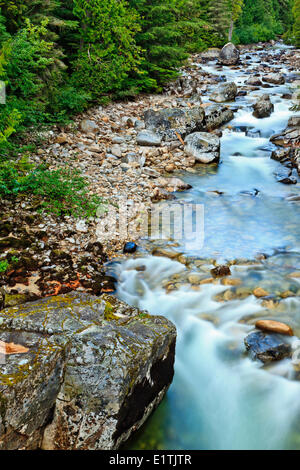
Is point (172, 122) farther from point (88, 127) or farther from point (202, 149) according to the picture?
point (88, 127)

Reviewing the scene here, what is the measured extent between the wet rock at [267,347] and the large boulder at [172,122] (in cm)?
789

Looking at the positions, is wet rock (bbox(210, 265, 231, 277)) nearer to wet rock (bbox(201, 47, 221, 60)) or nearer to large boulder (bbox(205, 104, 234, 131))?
large boulder (bbox(205, 104, 234, 131))

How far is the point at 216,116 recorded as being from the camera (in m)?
12.7

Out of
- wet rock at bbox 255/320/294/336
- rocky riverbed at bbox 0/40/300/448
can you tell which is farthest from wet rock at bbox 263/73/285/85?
wet rock at bbox 255/320/294/336

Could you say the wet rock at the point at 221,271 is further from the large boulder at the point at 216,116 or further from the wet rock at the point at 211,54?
the wet rock at the point at 211,54

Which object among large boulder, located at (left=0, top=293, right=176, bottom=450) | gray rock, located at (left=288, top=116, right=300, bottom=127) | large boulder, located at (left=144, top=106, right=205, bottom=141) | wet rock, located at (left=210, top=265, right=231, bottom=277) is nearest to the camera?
large boulder, located at (left=0, top=293, right=176, bottom=450)

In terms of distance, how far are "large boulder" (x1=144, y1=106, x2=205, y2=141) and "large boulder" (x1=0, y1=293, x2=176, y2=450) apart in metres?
8.72

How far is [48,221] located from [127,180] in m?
→ 2.76

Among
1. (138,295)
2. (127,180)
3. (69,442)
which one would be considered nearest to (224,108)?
(127,180)

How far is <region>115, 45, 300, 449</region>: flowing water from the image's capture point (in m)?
3.64

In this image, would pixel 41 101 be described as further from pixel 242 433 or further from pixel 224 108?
pixel 242 433

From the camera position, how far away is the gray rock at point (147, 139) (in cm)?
1034

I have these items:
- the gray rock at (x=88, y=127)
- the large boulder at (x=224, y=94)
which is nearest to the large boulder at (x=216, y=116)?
the large boulder at (x=224, y=94)

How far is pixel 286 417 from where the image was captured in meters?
3.70
